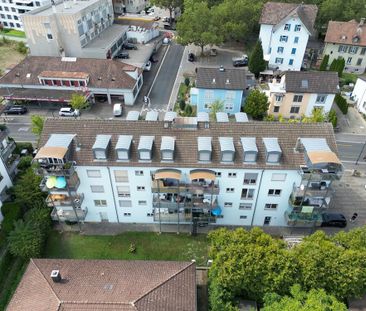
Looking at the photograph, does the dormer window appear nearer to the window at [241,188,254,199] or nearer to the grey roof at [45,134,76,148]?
the grey roof at [45,134,76,148]

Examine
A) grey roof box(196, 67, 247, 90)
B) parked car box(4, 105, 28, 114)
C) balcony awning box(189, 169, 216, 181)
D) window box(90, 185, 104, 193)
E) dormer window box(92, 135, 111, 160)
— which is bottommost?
parked car box(4, 105, 28, 114)

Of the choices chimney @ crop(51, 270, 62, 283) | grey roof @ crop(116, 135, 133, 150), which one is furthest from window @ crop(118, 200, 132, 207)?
chimney @ crop(51, 270, 62, 283)

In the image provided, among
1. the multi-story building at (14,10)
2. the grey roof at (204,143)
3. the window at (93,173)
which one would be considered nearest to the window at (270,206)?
the grey roof at (204,143)

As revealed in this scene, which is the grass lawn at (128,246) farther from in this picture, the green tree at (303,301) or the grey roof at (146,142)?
the grey roof at (146,142)

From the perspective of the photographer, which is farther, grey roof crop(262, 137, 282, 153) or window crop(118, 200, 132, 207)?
window crop(118, 200, 132, 207)

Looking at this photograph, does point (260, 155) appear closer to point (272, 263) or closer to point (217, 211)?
point (217, 211)

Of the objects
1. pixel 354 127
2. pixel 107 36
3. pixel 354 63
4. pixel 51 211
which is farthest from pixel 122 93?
pixel 354 63
